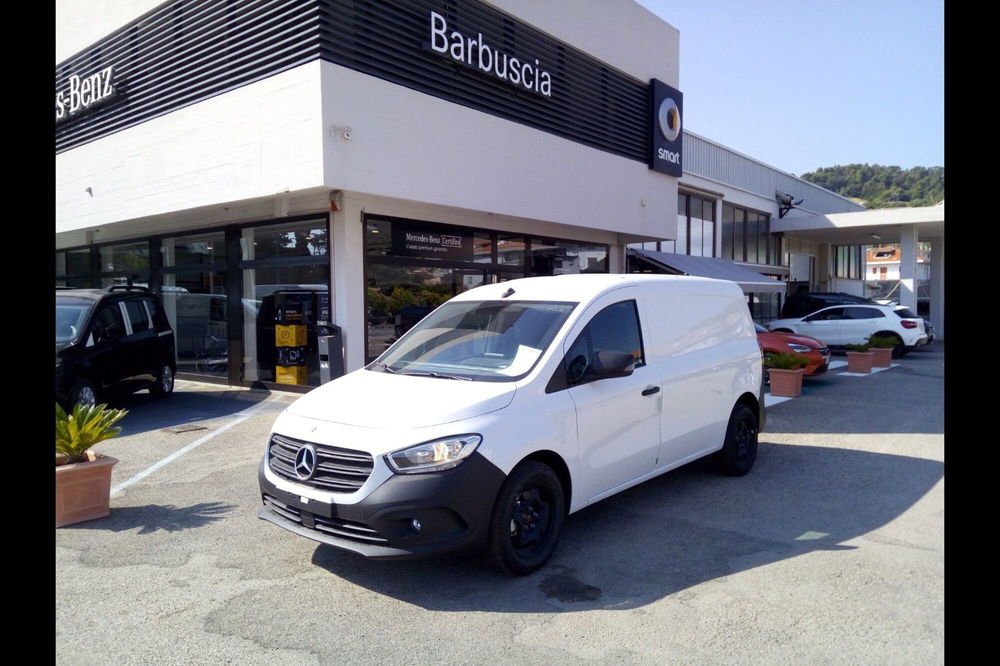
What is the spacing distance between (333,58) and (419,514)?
810 cm

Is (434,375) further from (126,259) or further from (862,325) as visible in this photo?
(862,325)

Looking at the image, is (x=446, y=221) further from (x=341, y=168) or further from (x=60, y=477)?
(x=60, y=477)

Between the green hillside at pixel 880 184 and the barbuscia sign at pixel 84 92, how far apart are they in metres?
15.6

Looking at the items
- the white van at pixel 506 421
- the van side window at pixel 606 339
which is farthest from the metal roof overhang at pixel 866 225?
the van side window at pixel 606 339

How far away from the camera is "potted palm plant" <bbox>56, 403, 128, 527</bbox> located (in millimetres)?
5539

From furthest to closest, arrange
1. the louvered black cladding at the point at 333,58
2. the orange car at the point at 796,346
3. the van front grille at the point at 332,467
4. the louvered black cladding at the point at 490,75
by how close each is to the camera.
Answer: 1. the orange car at the point at 796,346
2. the louvered black cladding at the point at 490,75
3. the louvered black cladding at the point at 333,58
4. the van front grille at the point at 332,467

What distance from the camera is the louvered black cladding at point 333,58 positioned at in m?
10.6

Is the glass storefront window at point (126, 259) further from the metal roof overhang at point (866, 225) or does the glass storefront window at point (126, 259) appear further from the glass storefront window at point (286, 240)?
the metal roof overhang at point (866, 225)

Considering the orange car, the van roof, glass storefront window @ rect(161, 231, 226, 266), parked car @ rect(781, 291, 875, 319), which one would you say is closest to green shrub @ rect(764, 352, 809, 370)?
the orange car

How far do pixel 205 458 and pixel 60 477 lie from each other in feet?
7.74

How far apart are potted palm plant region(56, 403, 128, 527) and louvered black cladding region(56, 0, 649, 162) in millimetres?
6376
